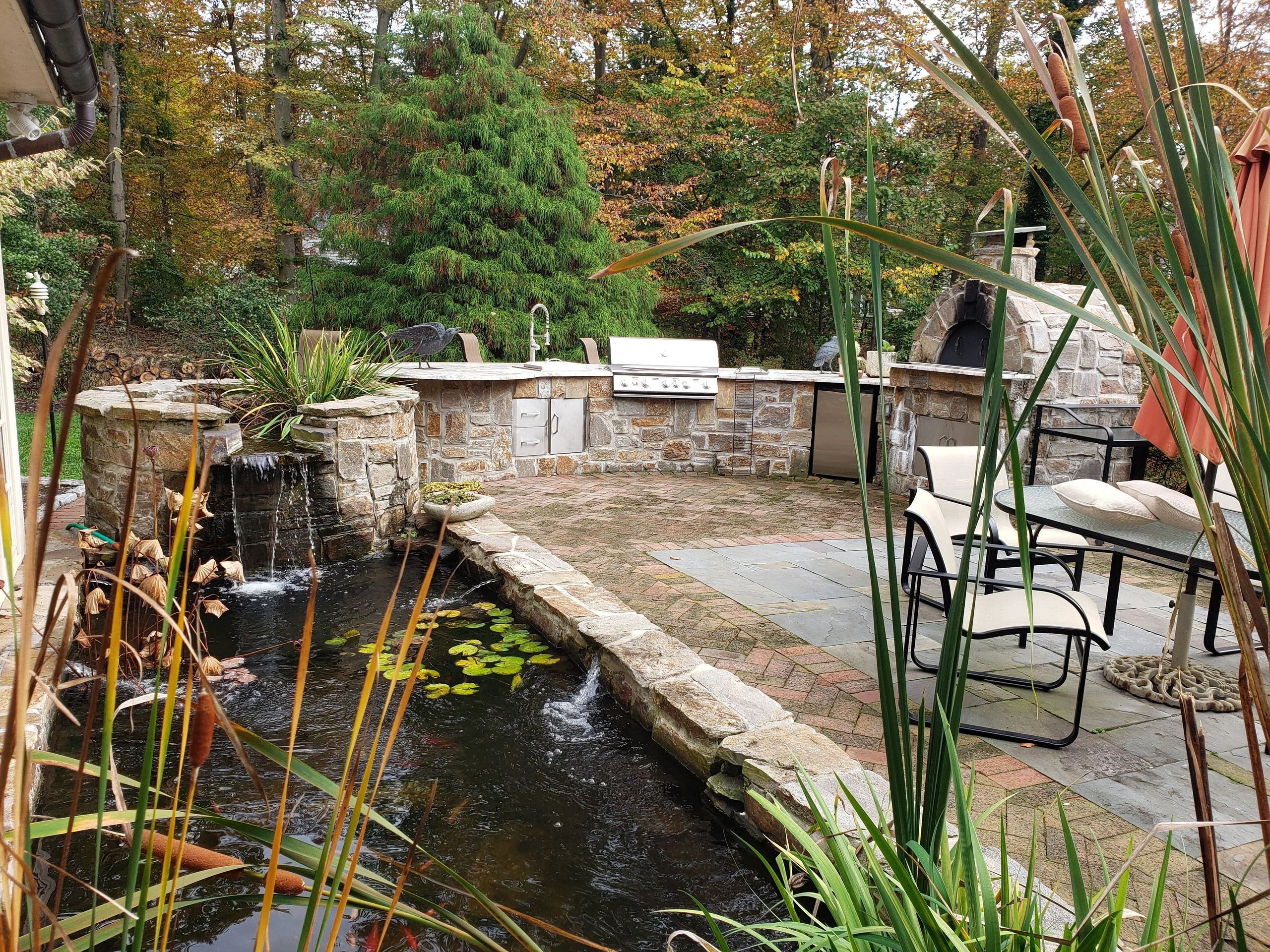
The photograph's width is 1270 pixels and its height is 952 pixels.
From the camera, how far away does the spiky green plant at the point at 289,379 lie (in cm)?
570

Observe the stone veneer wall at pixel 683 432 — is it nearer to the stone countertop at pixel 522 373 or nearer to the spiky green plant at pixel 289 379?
the stone countertop at pixel 522 373

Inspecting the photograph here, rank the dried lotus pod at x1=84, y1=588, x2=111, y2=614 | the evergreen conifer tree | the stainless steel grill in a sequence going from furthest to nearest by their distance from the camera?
1. the evergreen conifer tree
2. the stainless steel grill
3. the dried lotus pod at x1=84, y1=588, x2=111, y2=614

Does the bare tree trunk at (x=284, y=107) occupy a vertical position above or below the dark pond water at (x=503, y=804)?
above

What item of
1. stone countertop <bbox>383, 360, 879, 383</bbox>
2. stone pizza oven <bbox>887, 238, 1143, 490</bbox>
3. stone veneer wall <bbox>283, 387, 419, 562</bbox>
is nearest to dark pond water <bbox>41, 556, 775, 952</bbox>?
stone veneer wall <bbox>283, 387, 419, 562</bbox>

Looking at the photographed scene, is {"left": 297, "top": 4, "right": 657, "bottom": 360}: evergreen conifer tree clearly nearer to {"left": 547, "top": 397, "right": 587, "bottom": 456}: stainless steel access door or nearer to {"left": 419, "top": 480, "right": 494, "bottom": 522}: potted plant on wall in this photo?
{"left": 547, "top": 397, "right": 587, "bottom": 456}: stainless steel access door

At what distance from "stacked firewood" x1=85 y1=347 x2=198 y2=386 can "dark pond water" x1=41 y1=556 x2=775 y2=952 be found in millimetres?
9106

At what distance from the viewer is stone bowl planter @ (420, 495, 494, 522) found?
5.46 meters

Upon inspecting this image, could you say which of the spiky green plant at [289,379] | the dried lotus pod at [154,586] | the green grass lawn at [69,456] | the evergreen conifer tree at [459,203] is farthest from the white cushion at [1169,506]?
the evergreen conifer tree at [459,203]

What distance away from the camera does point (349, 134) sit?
10930 millimetres

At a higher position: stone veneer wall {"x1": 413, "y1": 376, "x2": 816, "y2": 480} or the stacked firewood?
the stacked firewood

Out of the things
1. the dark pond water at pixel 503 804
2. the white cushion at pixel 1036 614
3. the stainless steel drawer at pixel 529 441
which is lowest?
the dark pond water at pixel 503 804

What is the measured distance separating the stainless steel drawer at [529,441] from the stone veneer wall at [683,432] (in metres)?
0.05

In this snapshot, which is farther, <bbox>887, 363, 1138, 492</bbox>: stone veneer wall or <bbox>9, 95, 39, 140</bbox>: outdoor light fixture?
<bbox>887, 363, 1138, 492</bbox>: stone veneer wall

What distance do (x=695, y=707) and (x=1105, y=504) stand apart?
1.64 m
